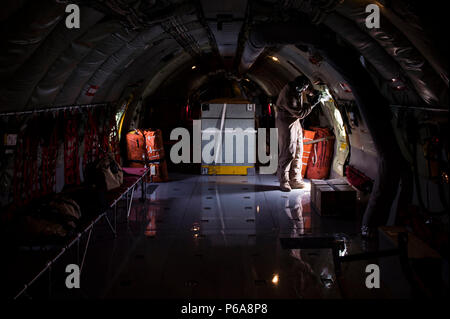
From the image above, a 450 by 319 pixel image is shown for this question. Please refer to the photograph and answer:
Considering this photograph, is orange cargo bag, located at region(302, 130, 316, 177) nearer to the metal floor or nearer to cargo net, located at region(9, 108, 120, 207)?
the metal floor

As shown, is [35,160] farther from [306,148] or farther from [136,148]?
[306,148]

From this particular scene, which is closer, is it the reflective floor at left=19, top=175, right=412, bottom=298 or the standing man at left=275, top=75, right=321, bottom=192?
the reflective floor at left=19, top=175, right=412, bottom=298

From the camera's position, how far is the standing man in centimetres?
910

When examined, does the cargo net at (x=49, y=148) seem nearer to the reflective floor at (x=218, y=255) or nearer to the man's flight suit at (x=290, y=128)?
the reflective floor at (x=218, y=255)

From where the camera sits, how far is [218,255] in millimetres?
5402

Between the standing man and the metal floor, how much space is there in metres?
1.19

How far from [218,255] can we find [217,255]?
14 mm

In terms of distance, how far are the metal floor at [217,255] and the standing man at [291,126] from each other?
1190 millimetres


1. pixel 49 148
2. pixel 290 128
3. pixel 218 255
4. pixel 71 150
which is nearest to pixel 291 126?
pixel 290 128

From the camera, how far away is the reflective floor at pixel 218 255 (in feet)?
14.4

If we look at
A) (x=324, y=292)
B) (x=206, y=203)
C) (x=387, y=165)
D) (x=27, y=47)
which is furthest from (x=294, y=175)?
(x=27, y=47)

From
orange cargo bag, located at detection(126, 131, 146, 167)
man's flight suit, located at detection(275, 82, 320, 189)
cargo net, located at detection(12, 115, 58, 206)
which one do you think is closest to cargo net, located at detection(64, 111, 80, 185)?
cargo net, located at detection(12, 115, 58, 206)

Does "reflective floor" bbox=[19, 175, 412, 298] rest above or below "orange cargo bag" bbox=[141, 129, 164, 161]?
below

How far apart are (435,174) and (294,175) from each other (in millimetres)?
5075
